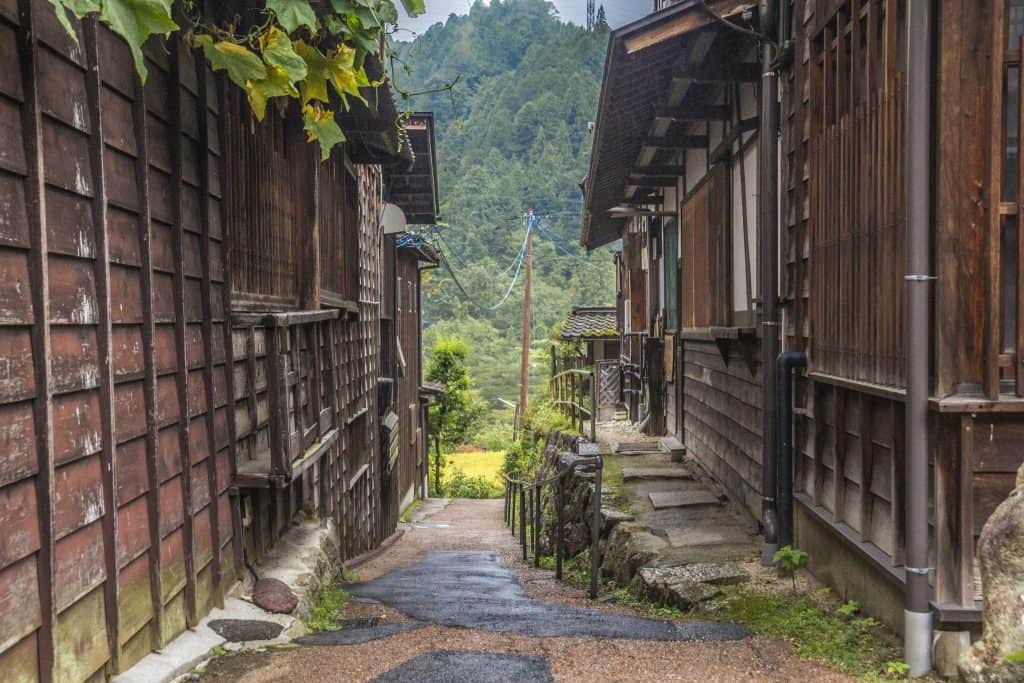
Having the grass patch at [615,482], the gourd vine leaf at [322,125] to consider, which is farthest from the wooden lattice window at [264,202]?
the grass patch at [615,482]

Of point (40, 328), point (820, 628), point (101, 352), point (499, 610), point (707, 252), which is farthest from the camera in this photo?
point (707, 252)

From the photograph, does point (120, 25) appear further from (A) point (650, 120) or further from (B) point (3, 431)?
(A) point (650, 120)

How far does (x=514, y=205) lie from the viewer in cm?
6400

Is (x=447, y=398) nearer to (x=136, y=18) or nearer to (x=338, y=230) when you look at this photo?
(x=338, y=230)

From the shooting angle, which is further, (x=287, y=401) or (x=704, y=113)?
(x=704, y=113)

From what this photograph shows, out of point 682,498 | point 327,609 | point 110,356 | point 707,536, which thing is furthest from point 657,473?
point 110,356

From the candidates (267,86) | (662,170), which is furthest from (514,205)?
(267,86)

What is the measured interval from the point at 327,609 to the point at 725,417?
518cm

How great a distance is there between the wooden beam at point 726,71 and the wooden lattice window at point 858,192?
6.05 feet

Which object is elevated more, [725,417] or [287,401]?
[287,401]

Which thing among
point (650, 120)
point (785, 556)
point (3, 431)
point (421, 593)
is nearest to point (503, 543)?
point (421, 593)

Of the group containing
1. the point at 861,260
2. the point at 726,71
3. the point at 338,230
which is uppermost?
the point at 726,71

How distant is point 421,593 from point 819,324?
484cm

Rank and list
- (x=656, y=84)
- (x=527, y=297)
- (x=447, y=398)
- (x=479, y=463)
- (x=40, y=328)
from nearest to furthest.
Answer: (x=40, y=328) < (x=656, y=84) < (x=527, y=297) < (x=447, y=398) < (x=479, y=463)
